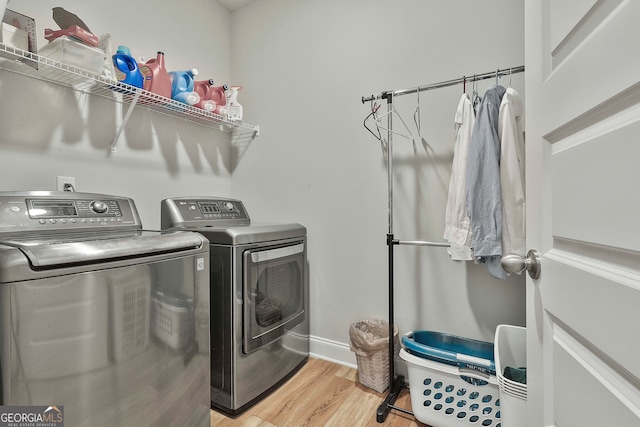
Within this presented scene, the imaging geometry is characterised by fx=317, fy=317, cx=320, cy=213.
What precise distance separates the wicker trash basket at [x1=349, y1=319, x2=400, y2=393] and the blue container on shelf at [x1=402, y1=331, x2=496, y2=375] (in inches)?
6.6

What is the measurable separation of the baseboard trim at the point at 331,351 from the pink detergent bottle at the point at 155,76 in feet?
6.17

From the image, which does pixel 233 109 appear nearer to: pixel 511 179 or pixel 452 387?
pixel 511 179

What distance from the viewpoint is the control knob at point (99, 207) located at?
Answer: 4.82ft

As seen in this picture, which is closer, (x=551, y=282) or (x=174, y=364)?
(x=551, y=282)

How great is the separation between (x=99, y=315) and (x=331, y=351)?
1.53m

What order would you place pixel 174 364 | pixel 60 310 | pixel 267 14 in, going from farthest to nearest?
pixel 267 14 < pixel 174 364 < pixel 60 310

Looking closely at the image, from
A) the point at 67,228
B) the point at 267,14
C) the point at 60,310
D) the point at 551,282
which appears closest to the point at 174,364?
the point at 60,310

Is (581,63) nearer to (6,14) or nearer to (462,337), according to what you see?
(462,337)

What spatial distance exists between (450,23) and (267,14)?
140 centimetres

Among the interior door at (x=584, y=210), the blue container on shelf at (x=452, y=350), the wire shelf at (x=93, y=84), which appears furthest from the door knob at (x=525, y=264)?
the wire shelf at (x=93, y=84)

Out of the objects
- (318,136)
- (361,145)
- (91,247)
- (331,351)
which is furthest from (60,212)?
(331,351)

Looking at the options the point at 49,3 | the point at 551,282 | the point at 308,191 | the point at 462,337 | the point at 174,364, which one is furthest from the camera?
the point at 308,191

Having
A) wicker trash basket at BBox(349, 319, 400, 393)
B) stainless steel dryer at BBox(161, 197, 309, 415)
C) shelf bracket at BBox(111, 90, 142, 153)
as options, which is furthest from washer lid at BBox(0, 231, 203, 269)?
wicker trash basket at BBox(349, 319, 400, 393)

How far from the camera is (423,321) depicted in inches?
74.4
